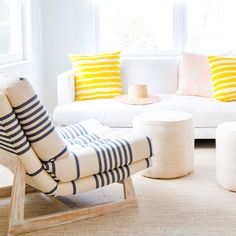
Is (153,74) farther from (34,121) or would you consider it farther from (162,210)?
(34,121)

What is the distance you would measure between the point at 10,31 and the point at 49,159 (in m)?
2.69

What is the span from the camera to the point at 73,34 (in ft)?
18.0

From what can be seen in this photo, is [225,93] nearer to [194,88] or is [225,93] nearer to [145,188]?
[194,88]

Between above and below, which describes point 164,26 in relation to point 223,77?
above

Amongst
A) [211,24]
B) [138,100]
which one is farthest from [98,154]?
[211,24]

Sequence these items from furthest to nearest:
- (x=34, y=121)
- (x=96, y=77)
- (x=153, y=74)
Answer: (x=153, y=74) → (x=96, y=77) → (x=34, y=121)

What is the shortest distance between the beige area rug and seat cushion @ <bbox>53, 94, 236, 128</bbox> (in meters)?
0.72

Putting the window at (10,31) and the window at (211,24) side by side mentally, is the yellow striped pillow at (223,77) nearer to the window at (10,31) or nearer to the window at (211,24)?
the window at (211,24)

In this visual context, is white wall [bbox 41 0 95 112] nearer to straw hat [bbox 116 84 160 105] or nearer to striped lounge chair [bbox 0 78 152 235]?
straw hat [bbox 116 84 160 105]

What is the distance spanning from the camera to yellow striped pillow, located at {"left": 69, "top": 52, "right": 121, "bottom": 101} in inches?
187

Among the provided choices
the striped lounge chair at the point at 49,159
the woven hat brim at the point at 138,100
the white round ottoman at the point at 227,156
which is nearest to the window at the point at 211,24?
the woven hat brim at the point at 138,100

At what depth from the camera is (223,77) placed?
4.52m

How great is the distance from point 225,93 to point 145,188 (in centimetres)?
146

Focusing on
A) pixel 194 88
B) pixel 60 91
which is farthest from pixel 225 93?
pixel 60 91
